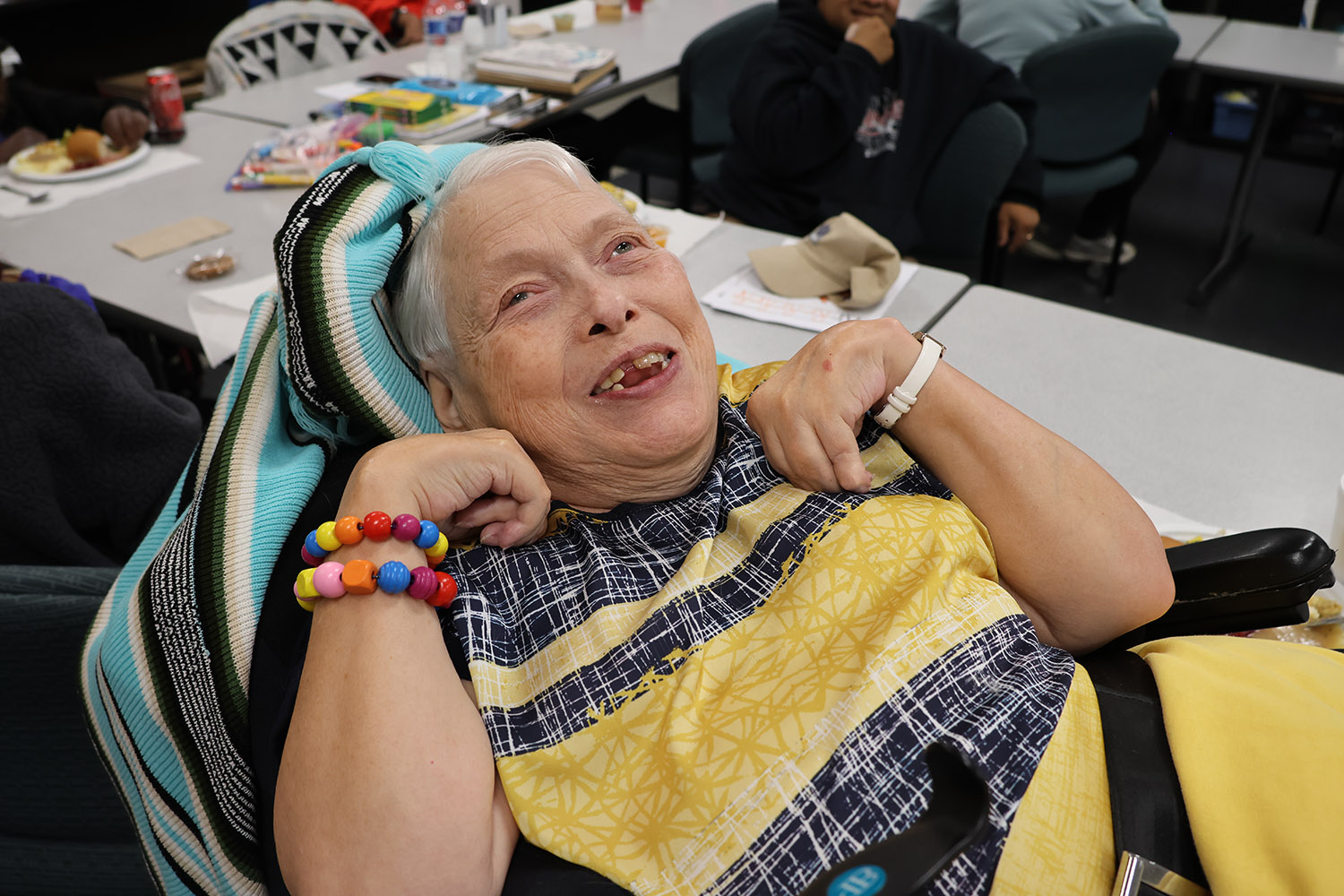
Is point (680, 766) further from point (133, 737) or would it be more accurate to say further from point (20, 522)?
point (20, 522)

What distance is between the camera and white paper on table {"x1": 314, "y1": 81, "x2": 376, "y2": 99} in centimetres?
326

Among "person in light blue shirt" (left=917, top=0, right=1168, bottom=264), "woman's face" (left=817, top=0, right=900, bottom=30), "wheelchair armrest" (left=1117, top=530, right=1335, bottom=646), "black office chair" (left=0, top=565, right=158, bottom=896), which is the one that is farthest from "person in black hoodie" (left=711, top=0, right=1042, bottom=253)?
"black office chair" (left=0, top=565, right=158, bottom=896)

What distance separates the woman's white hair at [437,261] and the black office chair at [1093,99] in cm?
256

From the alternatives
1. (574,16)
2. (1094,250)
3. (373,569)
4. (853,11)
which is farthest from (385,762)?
(1094,250)

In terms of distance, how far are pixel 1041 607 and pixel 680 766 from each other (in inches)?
20.1

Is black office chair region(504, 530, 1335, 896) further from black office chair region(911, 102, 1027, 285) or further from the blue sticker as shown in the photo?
black office chair region(911, 102, 1027, 285)

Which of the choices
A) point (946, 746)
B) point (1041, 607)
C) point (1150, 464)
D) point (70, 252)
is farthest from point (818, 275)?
point (70, 252)

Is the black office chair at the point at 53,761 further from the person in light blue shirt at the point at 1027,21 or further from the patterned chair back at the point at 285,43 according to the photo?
the person in light blue shirt at the point at 1027,21

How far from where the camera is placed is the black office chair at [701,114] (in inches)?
136

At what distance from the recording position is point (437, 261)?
119cm

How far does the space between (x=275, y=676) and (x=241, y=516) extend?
0.60ft

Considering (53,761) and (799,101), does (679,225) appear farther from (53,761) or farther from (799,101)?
(53,761)

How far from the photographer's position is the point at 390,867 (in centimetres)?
83

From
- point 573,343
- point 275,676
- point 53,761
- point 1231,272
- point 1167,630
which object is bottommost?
point 1231,272
